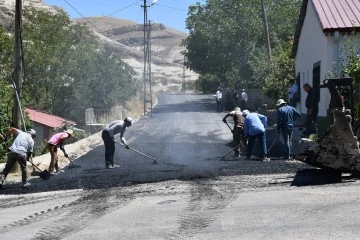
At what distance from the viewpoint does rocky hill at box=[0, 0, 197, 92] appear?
8445 centimetres

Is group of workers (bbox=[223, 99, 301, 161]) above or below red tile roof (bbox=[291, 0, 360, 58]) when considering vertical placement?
below

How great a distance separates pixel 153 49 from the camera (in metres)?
180

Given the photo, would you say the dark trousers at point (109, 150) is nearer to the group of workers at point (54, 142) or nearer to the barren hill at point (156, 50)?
the group of workers at point (54, 142)

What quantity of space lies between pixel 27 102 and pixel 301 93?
20067mm

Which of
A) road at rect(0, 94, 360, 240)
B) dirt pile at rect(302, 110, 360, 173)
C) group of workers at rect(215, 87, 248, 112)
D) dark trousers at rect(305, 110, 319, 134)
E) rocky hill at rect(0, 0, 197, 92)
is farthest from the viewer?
rocky hill at rect(0, 0, 197, 92)

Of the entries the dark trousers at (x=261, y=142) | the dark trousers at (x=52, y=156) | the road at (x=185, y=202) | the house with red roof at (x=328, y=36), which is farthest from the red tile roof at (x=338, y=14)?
the dark trousers at (x=52, y=156)

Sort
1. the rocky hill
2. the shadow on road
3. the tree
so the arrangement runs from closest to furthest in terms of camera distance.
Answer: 1. the shadow on road
2. the tree
3. the rocky hill

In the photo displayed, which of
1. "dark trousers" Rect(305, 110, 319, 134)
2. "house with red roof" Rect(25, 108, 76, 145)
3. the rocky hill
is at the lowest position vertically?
"house with red roof" Rect(25, 108, 76, 145)

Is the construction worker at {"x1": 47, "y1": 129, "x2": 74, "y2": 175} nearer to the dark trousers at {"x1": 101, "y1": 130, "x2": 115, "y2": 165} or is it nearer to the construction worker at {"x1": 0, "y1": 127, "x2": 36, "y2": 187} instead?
the dark trousers at {"x1": 101, "y1": 130, "x2": 115, "y2": 165}

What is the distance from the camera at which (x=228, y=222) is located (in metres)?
9.86

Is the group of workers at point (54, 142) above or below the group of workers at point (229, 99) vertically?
below

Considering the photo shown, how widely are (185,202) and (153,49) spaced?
170m

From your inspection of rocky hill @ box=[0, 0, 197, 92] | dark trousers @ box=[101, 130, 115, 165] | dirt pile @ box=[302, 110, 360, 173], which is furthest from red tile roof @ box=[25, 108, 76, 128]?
dirt pile @ box=[302, 110, 360, 173]

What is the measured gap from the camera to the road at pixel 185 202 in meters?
9.46
